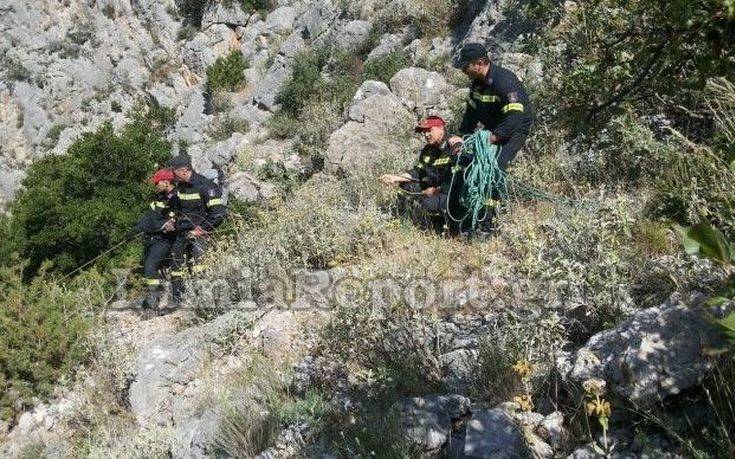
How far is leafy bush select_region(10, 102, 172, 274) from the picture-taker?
9.53 metres

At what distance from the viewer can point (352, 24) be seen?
14.9m

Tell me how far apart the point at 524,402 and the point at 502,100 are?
359 cm

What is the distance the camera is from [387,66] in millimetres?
12383

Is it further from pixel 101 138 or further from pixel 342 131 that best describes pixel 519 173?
pixel 101 138

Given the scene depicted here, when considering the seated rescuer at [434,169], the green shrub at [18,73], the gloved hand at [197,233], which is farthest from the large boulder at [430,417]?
the green shrub at [18,73]

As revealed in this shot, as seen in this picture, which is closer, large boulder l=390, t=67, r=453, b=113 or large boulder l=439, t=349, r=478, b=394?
large boulder l=439, t=349, r=478, b=394

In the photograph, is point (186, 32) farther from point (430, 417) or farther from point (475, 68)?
point (430, 417)

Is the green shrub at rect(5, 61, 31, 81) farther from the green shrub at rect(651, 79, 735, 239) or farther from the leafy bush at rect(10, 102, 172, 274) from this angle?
the green shrub at rect(651, 79, 735, 239)

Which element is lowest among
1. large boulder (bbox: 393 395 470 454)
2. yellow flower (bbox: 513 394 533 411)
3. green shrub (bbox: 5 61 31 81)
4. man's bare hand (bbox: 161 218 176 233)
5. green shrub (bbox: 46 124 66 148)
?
green shrub (bbox: 46 124 66 148)

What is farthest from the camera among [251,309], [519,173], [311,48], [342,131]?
[311,48]

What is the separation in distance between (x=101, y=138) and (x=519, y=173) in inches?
304

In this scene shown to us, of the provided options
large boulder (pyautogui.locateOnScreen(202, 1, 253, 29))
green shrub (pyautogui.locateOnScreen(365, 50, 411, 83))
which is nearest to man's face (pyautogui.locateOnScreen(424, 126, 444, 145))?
green shrub (pyautogui.locateOnScreen(365, 50, 411, 83))

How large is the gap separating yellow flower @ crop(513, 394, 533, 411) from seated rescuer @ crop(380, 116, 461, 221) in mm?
3098

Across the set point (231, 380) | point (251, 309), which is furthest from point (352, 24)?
point (231, 380)
